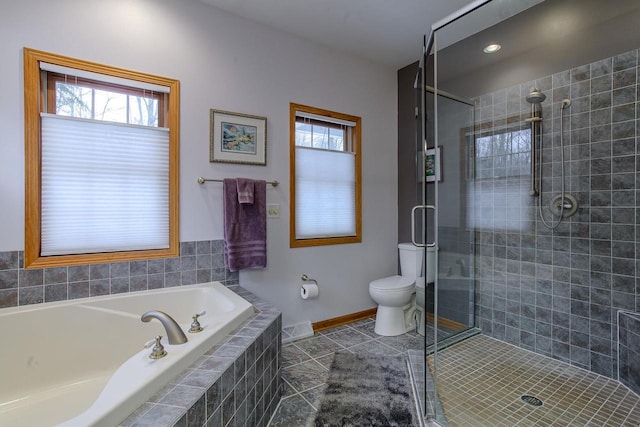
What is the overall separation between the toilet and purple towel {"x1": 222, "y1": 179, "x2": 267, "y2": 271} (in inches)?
40.3

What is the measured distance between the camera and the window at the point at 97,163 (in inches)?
70.7

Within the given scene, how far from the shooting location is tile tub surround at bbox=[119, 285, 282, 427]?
0.94m

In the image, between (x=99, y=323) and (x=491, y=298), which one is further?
(x=491, y=298)

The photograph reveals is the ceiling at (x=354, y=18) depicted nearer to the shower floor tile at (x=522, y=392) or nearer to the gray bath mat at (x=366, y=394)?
the shower floor tile at (x=522, y=392)

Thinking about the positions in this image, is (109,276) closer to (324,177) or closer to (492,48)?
(324,177)

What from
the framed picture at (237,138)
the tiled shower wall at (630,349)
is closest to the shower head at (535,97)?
the tiled shower wall at (630,349)

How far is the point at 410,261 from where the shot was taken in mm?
2959

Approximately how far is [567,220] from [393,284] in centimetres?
133

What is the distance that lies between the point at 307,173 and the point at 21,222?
1949mm

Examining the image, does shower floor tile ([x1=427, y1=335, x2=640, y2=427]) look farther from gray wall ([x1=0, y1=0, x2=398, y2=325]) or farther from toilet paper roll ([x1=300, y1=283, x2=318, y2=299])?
gray wall ([x1=0, y1=0, x2=398, y2=325])

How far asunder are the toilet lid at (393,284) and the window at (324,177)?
0.52 m

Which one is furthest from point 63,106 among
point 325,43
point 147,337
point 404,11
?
point 404,11

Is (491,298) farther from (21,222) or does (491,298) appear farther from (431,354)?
(21,222)

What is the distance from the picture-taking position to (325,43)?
2828 mm
